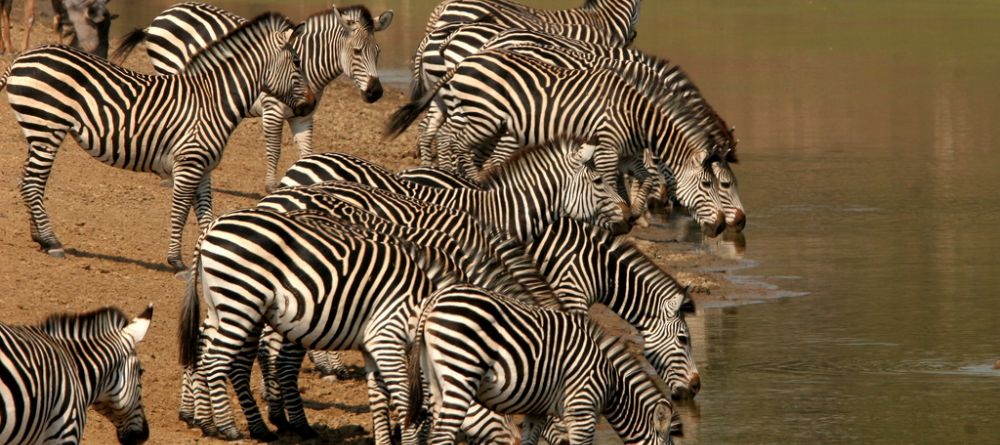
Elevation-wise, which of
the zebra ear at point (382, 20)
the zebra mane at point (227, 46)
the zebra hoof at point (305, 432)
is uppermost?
the zebra mane at point (227, 46)

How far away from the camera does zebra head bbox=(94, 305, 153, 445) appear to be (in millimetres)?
7758

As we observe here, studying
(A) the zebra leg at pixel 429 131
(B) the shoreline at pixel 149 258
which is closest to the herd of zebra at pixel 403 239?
(B) the shoreline at pixel 149 258

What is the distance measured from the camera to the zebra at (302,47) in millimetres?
15852

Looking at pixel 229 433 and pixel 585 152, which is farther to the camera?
pixel 585 152

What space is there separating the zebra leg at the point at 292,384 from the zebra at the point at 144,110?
3.46 m

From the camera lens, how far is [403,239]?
9.31 metres

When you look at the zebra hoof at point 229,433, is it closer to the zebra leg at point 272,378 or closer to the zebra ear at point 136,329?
the zebra leg at point 272,378

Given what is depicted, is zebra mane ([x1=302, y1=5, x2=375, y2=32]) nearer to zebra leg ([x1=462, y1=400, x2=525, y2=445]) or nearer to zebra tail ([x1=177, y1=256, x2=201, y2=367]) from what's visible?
zebra tail ([x1=177, y1=256, x2=201, y2=367])

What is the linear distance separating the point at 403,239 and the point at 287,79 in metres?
4.38

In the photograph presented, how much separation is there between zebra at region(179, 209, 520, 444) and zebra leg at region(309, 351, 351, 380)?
202cm

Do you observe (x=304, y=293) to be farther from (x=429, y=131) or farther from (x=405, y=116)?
(x=429, y=131)

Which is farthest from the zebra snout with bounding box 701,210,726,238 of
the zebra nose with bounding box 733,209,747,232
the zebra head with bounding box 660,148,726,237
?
the zebra nose with bounding box 733,209,747,232

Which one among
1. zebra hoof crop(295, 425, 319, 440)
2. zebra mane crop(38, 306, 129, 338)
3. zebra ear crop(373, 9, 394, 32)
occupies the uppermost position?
zebra mane crop(38, 306, 129, 338)

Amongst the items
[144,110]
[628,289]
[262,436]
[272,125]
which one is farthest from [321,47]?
[262,436]
